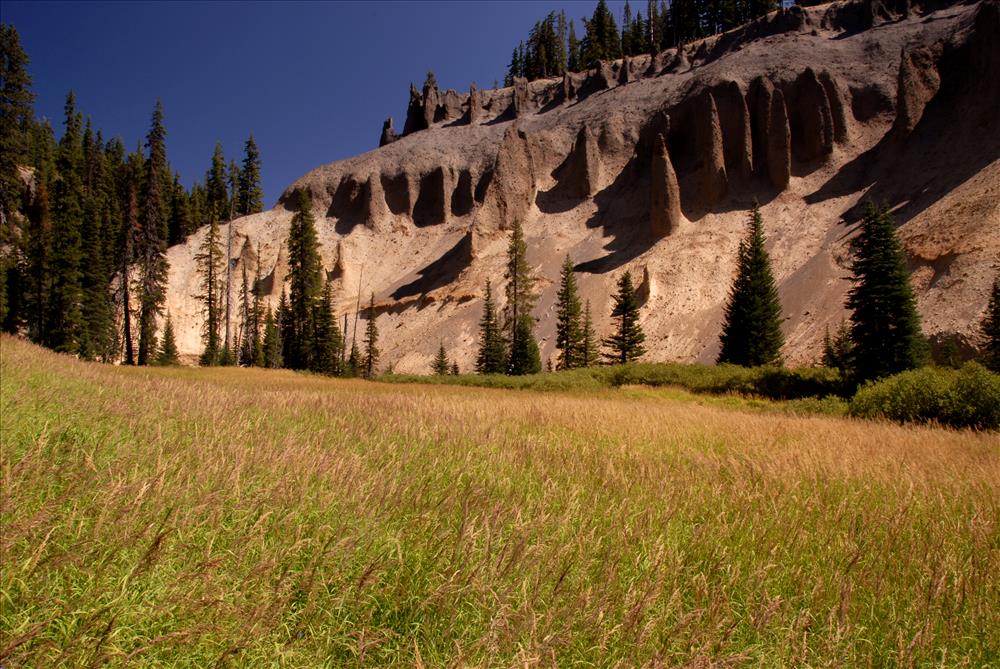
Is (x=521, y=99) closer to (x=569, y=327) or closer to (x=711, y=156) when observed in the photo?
(x=711, y=156)

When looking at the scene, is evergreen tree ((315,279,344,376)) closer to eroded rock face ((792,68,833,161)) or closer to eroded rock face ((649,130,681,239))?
eroded rock face ((649,130,681,239))

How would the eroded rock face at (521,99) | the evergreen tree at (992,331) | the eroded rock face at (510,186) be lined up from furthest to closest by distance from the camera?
the eroded rock face at (521,99), the eroded rock face at (510,186), the evergreen tree at (992,331)

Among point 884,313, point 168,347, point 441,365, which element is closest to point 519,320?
point 441,365

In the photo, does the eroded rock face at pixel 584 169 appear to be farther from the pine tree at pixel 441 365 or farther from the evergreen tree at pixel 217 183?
the evergreen tree at pixel 217 183

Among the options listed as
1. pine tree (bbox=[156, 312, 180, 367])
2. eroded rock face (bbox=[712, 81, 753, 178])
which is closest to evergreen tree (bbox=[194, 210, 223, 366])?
pine tree (bbox=[156, 312, 180, 367])

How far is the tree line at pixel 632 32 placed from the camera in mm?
99750

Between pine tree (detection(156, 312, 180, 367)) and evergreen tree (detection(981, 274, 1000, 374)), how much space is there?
61255 millimetres

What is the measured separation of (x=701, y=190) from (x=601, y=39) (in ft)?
250

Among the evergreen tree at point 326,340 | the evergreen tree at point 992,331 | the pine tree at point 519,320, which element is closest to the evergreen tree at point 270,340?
the evergreen tree at point 326,340

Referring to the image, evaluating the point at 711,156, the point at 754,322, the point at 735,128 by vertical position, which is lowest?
the point at 754,322

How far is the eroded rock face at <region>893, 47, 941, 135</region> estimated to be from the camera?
48812mm

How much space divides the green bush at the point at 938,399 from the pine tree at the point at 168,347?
2065 inches

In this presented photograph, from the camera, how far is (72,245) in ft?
135

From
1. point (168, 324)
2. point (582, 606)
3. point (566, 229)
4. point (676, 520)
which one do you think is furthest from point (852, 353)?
point (168, 324)
